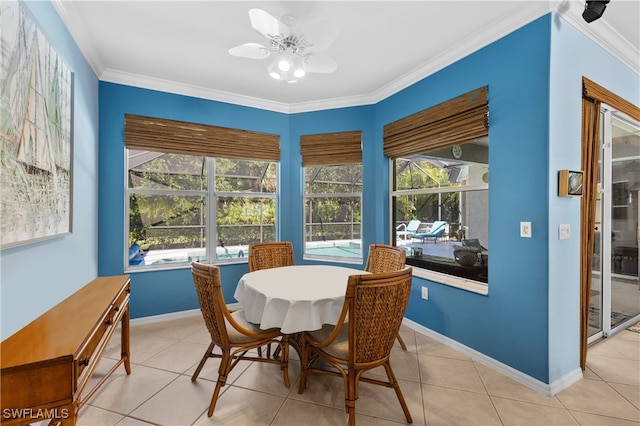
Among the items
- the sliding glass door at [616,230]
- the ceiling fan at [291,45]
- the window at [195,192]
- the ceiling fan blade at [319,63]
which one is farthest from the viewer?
the window at [195,192]

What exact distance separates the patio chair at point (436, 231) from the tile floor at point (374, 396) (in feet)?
3.80

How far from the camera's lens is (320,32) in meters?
1.81

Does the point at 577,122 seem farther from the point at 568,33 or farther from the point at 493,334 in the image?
the point at 493,334

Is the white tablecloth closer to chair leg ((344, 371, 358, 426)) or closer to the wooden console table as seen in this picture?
chair leg ((344, 371, 358, 426))

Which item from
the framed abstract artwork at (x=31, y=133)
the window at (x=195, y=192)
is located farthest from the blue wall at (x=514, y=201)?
the framed abstract artwork at (x=31, y=133)

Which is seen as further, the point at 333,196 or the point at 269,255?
the point at 333,196

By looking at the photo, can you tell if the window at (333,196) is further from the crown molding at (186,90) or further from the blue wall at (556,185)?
the blue wall at (556,185)

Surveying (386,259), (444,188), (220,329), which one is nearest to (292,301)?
(220,329)

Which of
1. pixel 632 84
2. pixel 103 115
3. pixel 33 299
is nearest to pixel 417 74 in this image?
pixel 632 84

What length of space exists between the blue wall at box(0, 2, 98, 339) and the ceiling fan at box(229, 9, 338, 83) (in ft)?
3.96

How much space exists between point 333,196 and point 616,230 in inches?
125

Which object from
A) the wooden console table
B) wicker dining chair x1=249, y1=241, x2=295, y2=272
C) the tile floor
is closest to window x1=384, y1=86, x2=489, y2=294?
the tile floor

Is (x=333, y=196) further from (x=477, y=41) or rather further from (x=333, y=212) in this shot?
(x=477, y=41)

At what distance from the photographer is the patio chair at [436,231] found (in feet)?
9.89
